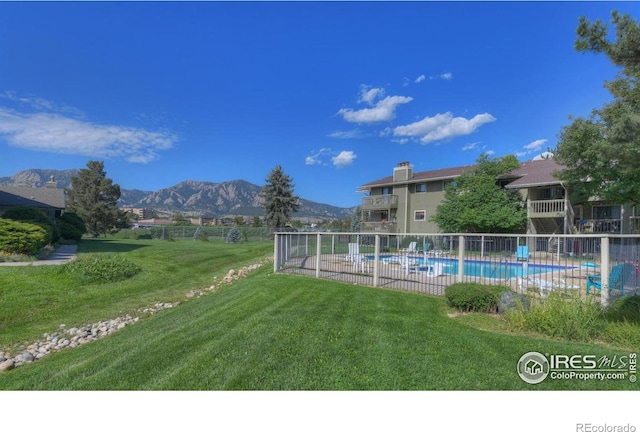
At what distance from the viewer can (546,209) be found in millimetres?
22000

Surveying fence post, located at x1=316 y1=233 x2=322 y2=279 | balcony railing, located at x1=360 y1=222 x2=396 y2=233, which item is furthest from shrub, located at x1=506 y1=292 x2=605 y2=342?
balcony railing, located at x1=360 y1=222 x2=396 y2=233

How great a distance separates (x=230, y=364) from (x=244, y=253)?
648 inches

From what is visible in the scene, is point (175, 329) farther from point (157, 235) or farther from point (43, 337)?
point (157, 235)

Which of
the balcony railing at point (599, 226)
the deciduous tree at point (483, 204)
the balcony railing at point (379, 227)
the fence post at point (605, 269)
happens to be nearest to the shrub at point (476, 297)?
the fence post at point (605, 269)

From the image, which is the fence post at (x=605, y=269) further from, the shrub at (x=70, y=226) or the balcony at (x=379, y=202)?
the shrub at (x=70, y=226)

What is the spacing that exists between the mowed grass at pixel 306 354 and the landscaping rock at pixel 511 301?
953mm

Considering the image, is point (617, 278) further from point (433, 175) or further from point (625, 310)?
point (433, 175)

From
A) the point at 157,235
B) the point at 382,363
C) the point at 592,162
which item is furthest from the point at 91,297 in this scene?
the point at 157,235

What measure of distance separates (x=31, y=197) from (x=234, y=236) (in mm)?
17876

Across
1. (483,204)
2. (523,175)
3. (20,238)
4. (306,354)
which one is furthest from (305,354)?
(523,175)

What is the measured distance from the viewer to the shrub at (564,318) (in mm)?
4848

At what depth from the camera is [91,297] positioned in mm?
9781
